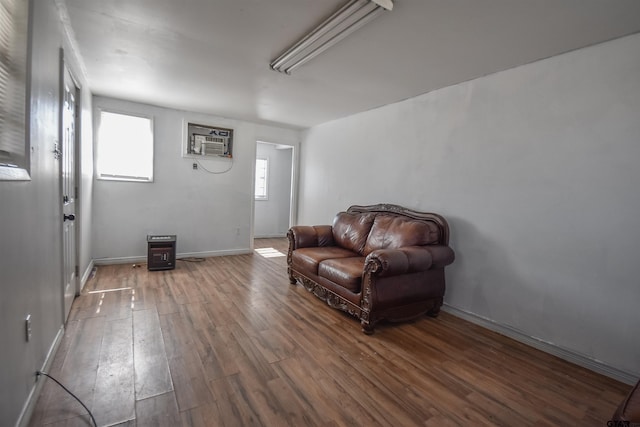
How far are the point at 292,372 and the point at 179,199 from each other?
144 inches

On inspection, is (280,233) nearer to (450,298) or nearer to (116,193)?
(116,193)

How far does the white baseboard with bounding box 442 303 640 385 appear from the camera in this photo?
2043 mm

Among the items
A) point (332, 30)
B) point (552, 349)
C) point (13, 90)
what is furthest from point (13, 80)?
point (552, 349)

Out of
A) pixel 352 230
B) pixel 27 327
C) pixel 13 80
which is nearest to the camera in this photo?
pixel 13 80

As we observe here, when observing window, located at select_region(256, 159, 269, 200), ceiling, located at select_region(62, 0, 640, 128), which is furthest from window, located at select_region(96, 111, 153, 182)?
window, located at select_region(256, 159, 269, 200)

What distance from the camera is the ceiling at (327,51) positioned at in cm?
184

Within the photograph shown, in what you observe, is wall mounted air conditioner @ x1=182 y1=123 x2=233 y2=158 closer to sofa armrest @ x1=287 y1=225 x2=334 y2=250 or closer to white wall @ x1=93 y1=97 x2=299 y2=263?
white wall @ x1=93 y1=97 x2=299 y2=263

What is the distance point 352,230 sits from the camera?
368cm

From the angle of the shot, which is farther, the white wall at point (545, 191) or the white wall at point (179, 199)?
the white wall at point (179, 199)

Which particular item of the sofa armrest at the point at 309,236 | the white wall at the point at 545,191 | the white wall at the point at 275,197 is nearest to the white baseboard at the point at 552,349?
the white wall at the point at 545,191

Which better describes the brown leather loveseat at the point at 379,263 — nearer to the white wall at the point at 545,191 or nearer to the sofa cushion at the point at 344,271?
the sofa cushion at the point at 344,271

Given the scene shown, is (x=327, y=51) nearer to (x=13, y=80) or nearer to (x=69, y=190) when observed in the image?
(x=13, y=80)

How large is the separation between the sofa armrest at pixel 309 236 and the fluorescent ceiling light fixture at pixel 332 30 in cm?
189

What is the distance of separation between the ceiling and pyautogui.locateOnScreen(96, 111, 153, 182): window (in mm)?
736
